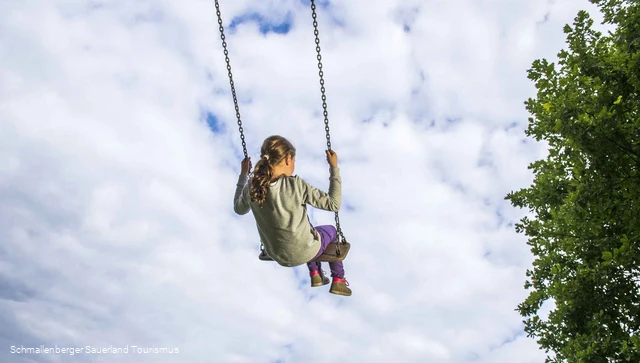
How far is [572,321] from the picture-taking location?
416 inches

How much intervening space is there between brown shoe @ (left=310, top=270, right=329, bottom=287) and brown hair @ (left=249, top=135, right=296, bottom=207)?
1789 mm

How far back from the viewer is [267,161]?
617 cm

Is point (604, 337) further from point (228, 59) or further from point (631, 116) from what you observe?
point (228, 59)

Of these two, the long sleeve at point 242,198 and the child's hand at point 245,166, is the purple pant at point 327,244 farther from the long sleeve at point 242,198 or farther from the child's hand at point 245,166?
the child's hand at point 245,166

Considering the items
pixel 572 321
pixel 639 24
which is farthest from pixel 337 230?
pixel 639 24

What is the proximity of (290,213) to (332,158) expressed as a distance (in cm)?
95

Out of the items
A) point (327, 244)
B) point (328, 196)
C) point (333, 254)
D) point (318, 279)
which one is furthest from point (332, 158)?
point (318, 279)

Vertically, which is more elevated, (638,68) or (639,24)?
(639,24)

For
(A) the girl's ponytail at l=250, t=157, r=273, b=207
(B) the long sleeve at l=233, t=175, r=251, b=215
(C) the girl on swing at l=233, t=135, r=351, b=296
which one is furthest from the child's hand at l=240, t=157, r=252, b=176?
(A) the girl's ponytail at l=250, t=157, r=273, b=207

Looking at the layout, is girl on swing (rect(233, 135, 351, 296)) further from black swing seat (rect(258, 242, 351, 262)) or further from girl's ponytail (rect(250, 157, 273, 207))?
black swing seat (rect(258, 242, 351, 262))

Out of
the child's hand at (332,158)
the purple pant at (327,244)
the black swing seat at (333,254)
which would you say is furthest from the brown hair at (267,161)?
the black swing seat at (333,254)

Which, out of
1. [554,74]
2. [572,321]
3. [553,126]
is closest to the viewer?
[553,126]

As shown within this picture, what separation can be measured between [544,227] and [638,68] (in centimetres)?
400

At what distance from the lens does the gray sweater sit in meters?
6.21
